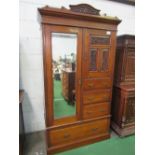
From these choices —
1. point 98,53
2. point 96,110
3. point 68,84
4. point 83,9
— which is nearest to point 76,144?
point 96,110

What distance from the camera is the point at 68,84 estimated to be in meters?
1.84

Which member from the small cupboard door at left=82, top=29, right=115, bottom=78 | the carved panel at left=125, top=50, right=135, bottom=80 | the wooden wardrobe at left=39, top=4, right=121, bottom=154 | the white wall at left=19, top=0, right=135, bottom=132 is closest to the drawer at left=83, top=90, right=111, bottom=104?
the wooden wardrobe at left=39, top=4, right=121, bottom=154

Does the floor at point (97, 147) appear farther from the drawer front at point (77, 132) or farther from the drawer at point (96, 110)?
the drawer at point (96, 110)

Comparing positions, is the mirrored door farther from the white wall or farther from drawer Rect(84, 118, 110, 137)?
the white wall

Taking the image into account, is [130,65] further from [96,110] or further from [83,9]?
[83,9]

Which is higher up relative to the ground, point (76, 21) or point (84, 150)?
point (76, 21)

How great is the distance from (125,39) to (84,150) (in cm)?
188

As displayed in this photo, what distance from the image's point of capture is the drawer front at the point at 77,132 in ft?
6.10

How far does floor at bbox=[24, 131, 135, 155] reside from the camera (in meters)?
1.94
